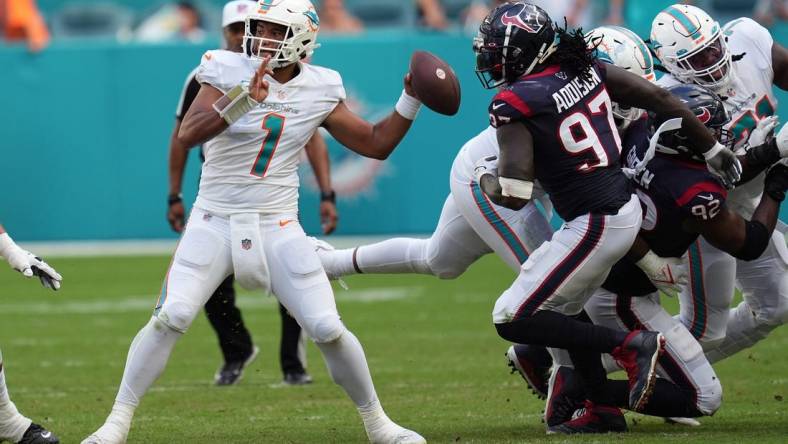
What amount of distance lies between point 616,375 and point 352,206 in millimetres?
6106

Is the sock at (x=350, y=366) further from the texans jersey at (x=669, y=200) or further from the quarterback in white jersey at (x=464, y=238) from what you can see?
the texans jersey at (x=669, y=200)

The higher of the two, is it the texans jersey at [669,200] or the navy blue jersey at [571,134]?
the navy blue jersey at [571,134]

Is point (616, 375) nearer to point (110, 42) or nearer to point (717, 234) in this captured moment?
point (717, 234)

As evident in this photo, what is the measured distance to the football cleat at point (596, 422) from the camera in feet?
17.4

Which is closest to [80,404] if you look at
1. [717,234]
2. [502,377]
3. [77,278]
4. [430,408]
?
[430,408]

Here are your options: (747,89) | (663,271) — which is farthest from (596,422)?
(747,89)

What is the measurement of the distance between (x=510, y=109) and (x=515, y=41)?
0.94ft

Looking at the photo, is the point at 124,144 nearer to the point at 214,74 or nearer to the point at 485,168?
the point at 214,74

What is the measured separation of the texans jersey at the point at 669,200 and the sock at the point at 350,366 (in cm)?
107

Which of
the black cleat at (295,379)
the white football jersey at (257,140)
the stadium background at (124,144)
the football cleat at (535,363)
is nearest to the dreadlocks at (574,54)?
the white football jersey at (257,140)

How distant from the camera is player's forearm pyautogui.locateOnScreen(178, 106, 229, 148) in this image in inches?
193

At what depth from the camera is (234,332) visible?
23.4ft

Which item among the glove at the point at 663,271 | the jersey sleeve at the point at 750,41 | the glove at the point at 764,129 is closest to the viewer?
the glove at the point at 663,271

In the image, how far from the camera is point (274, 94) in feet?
16.7
